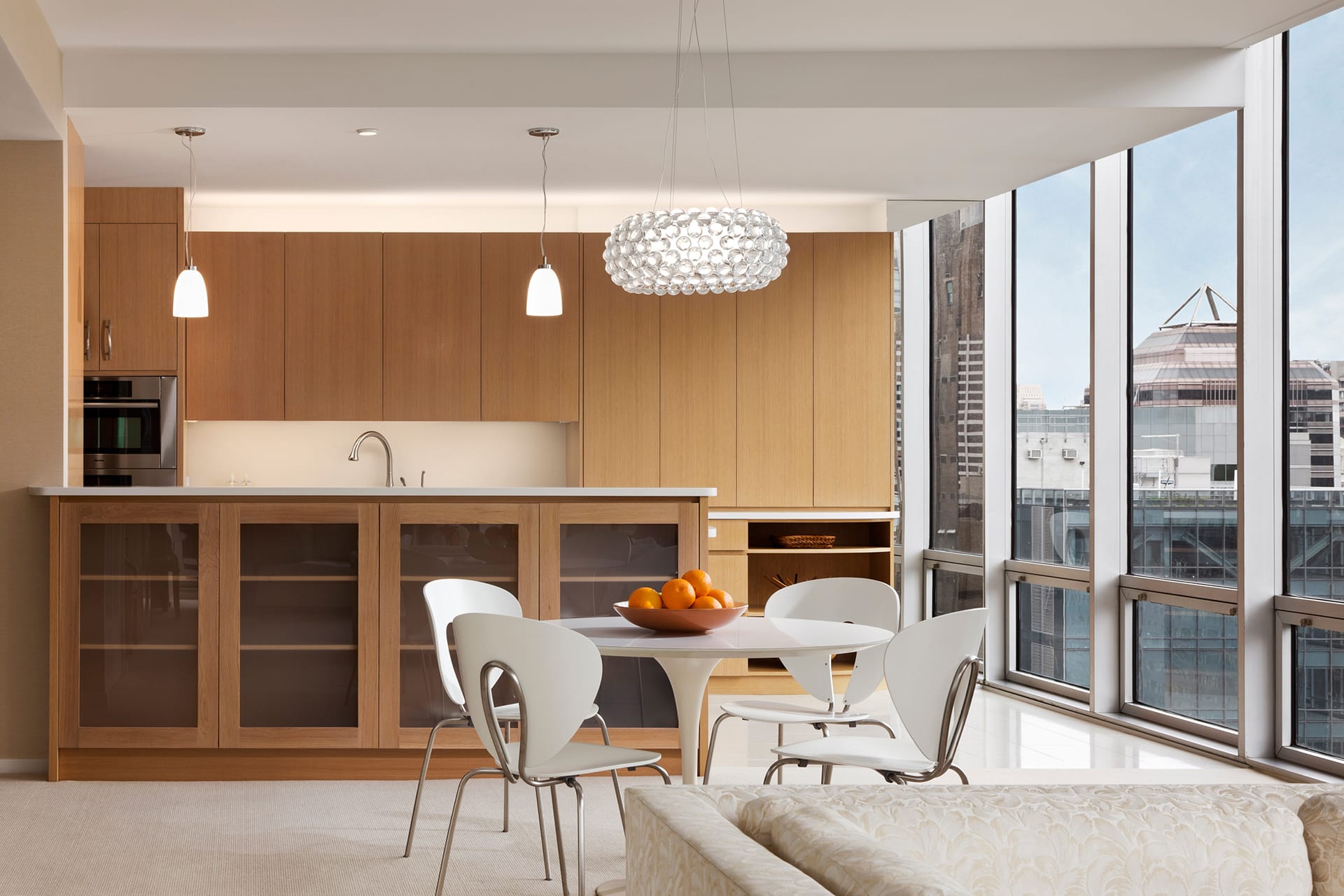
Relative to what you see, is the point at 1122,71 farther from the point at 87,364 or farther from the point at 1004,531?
the point at 87,364

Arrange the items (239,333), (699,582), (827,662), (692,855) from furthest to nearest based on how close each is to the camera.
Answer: (239,333)
(827,662)
(699,582)
(692,855)

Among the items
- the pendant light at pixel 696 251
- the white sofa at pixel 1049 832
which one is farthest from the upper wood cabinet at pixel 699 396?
the white sofa at pixel 1049 832

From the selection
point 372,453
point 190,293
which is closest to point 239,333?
point 372,453

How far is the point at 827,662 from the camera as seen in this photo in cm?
364

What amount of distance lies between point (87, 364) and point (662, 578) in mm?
3328

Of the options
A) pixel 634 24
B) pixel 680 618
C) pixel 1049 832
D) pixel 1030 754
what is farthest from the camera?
pixel 1030 754

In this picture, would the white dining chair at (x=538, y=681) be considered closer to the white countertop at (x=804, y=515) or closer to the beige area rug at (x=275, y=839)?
the beige area rug at (x=275, y=839)

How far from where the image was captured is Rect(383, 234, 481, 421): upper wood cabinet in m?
6.00

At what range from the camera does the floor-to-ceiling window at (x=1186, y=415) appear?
187 inches

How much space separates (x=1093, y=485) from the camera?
17.3ft

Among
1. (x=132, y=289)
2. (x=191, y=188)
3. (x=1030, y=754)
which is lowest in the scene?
(x=1030, y=754)

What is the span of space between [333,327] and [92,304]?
3.77 ft

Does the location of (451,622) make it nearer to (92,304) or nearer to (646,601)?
(646,601)

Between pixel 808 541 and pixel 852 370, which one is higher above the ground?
pixel 852 370
